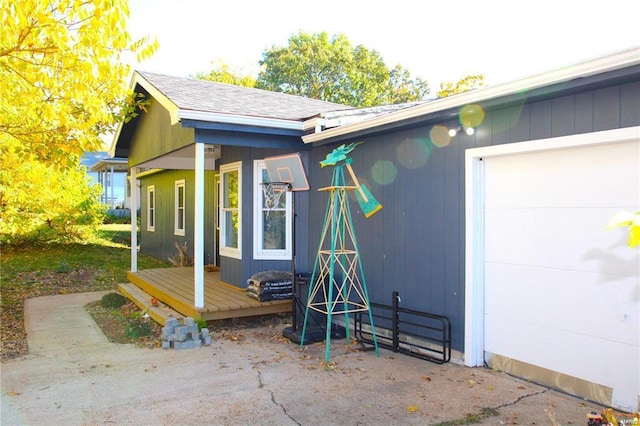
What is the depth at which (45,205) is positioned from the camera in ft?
42.7

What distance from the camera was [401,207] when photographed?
215 inches

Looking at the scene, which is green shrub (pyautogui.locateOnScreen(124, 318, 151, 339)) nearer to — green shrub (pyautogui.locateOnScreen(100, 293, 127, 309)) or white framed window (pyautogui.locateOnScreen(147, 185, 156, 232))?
green shrub (pyautogui.locateOnScreen(100, 293, 127, 309))

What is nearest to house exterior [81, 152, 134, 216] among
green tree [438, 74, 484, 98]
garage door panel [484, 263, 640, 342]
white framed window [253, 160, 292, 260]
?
white framed window [253, 160, 292, 260]

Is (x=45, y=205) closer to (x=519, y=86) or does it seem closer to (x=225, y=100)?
(x=225, y=100)

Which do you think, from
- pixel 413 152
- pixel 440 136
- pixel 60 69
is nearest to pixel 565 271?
A: pixel 440 136

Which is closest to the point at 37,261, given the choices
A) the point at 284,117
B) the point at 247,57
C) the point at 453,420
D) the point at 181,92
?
the point at 181,92

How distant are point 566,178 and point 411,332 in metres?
2.30

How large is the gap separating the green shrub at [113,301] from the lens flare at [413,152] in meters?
5.62

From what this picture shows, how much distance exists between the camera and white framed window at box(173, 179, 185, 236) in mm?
12964

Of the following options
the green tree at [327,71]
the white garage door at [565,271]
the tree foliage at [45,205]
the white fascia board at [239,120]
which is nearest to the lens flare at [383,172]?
the white garage door at [565,271]

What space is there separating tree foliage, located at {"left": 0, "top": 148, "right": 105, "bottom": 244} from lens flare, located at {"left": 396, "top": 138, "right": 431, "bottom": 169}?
8.14 meters

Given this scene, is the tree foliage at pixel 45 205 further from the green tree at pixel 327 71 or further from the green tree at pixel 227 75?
the green tree at pixel 227 75

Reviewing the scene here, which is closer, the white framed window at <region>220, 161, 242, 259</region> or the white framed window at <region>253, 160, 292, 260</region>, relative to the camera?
the white framed window at <region>253, 160, 292, 260</region>

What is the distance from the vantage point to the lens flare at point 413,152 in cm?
516
